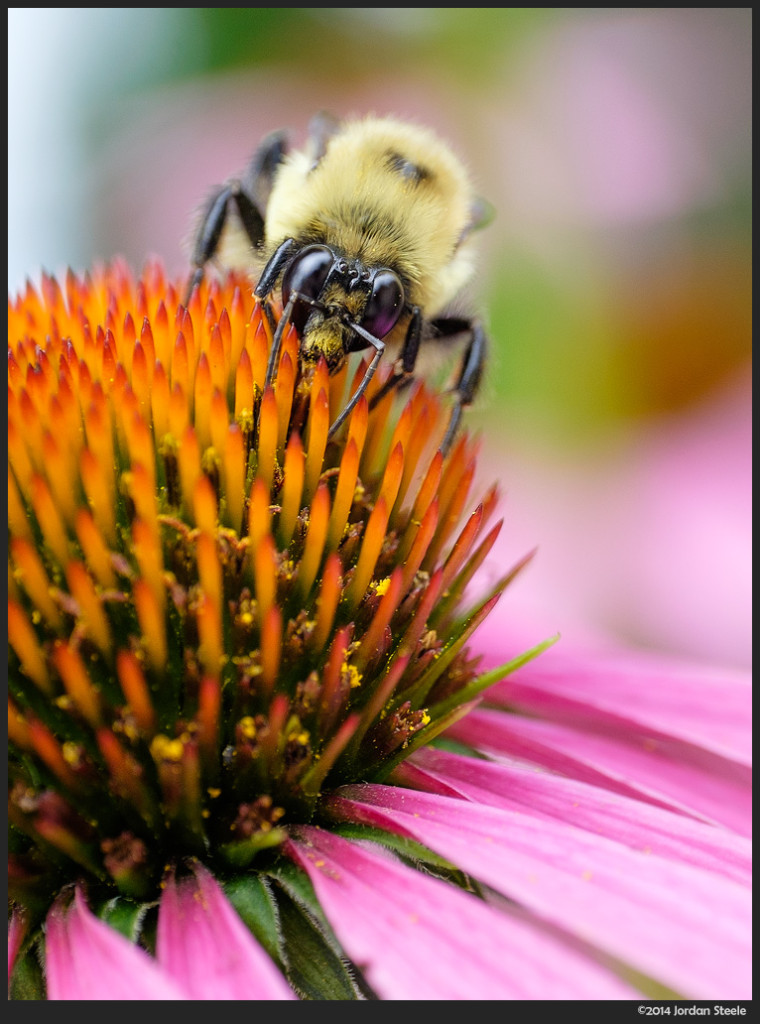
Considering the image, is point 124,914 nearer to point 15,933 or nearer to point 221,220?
point 15,933

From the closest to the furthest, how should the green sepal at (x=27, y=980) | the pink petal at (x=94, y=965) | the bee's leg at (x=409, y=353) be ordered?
the pink petal at (x=94, y=965) < the green sepal at (x=27, y=980) < the bee's leg at (x=409, y=353)

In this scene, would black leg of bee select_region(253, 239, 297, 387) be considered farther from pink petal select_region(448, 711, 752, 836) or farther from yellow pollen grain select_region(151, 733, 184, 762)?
pink petal select_region(448, 711, 752, 836)

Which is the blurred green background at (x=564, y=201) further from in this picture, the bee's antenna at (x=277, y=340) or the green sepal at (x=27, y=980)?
the green sepal at (x=27, y=980)

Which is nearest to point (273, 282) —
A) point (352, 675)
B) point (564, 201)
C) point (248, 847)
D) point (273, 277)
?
point (273, 277)

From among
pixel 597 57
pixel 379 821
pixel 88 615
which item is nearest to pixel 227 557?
pixel 88 615

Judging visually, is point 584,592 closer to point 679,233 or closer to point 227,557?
point 679,233

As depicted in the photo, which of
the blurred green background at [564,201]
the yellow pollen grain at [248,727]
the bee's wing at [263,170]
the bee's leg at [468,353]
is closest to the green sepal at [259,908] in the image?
the yellow pollen grain at [248,727]

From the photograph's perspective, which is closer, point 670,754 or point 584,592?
point 670,754
